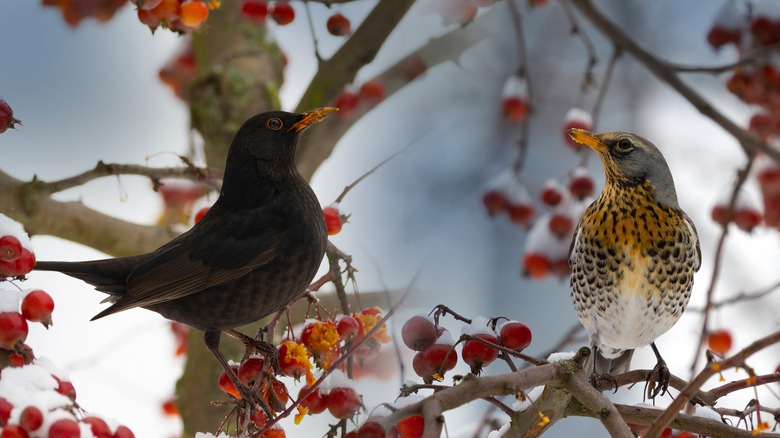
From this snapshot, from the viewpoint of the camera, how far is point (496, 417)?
6.63ft

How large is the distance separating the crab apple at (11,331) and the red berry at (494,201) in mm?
1536

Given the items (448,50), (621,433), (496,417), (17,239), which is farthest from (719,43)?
(17,239)

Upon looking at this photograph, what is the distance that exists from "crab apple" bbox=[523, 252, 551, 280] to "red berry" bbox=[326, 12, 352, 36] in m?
0.85

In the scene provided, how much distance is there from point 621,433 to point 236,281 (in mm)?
802

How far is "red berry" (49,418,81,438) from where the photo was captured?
1133 mm

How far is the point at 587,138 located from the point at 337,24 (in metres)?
0.76

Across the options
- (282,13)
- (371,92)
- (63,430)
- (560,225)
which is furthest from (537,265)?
(63,430)

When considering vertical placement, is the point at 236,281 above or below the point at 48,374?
above

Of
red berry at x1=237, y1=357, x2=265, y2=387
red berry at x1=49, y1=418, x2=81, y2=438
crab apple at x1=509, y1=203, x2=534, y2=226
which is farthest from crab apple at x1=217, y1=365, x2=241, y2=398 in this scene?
crab apple at x1=509, y1=203, x2=534, y2=226

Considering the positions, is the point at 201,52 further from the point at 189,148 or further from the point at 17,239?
the point at 17,239

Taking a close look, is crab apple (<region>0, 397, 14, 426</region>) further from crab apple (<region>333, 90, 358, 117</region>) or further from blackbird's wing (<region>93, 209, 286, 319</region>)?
crab apple (<region>333, 90, 358, 117</region>)

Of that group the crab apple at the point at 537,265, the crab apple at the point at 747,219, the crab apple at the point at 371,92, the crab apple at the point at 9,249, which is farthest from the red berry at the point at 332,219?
the crab apple at the point at 747,219

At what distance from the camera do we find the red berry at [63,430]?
1.13 meters

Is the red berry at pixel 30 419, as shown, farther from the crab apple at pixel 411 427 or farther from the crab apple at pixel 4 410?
the crab apple at pixel 411 427
